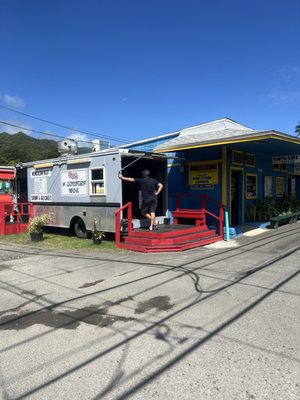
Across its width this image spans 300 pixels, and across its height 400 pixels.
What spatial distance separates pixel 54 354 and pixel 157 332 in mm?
1196

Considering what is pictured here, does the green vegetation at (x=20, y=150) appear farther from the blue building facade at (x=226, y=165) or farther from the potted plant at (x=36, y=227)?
the potted plant at (x=36, y=227)

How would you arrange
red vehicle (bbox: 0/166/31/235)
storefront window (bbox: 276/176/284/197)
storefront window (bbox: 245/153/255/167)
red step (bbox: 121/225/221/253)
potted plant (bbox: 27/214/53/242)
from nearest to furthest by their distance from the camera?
1. red step (bbox: 121/225/221/253)
2. potted plant (bbox: 27/214/53/242)
3. red vehicle (bbox: 0/166/31/235)
4. storefront window (bbox: 245/153/255/167)
5. storefront window (bbox: 276/176/284/197)

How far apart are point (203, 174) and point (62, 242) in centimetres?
559

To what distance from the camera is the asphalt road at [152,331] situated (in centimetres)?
315

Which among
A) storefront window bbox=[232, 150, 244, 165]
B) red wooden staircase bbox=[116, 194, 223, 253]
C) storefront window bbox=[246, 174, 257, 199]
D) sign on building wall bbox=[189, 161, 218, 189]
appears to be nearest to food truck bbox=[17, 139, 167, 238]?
red wooden staircase bbox=[116, 194, 223, 253]

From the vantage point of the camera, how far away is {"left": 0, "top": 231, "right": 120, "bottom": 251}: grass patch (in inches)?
404

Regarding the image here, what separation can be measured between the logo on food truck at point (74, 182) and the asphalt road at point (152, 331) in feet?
13.6

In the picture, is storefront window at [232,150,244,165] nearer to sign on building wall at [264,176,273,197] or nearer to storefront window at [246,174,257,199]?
storefront window at [246,174,257,199]

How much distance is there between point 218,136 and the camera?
1224 centimetres

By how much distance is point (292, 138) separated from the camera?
11.9 meters

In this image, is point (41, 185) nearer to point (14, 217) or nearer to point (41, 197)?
point (41, 197)

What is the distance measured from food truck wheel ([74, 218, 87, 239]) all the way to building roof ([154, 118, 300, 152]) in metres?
3.78

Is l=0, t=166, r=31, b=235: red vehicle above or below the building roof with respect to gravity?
below

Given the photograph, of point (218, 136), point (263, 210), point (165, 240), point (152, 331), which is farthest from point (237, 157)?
point (152, 331)
